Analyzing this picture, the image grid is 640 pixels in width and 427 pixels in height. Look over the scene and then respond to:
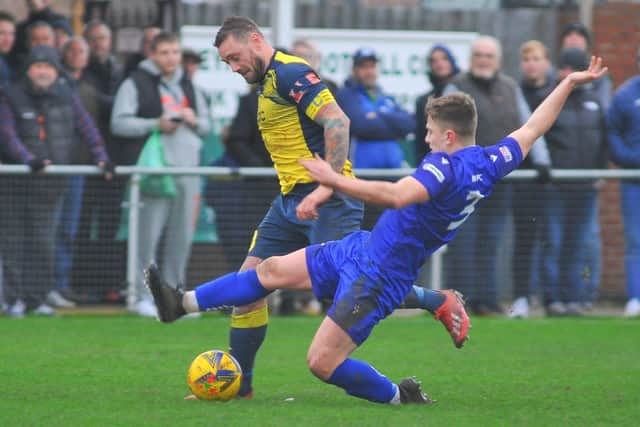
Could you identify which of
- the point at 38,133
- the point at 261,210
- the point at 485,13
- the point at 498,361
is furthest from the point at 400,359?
the point at 485,13

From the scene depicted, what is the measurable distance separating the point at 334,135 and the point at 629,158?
5890 mm

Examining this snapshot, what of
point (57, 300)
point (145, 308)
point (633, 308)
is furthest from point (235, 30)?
point (633, 308)

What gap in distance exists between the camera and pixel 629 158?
40.8 ft

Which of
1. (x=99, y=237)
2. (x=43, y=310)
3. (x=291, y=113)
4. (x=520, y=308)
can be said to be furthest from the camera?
(x=520, y=308)

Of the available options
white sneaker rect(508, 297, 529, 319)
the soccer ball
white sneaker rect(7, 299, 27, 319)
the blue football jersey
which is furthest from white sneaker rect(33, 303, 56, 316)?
the blue football jersey

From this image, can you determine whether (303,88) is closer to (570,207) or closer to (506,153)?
(506,153)

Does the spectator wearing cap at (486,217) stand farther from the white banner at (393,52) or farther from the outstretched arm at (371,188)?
the outstretched arm at (371,188)

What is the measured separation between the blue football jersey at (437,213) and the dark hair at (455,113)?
12cm

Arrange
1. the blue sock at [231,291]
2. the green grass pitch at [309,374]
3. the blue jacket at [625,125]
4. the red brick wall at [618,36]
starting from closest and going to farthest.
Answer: the green grass pitch at [309,374], the blue sock at [231,291], the blue jacket at [625,125], the red brick wall at [618,36]

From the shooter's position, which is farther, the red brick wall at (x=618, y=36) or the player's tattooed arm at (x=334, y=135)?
the red brick wall at (x=618, y=36)

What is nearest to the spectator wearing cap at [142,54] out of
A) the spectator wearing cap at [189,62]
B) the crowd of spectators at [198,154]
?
the crowd of spectators at [198,154]

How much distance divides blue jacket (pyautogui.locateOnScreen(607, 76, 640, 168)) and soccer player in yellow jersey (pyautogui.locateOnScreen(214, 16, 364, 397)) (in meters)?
5.24

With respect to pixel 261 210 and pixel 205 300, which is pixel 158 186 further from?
pixel 205 300

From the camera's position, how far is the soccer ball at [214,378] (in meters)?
7.25
